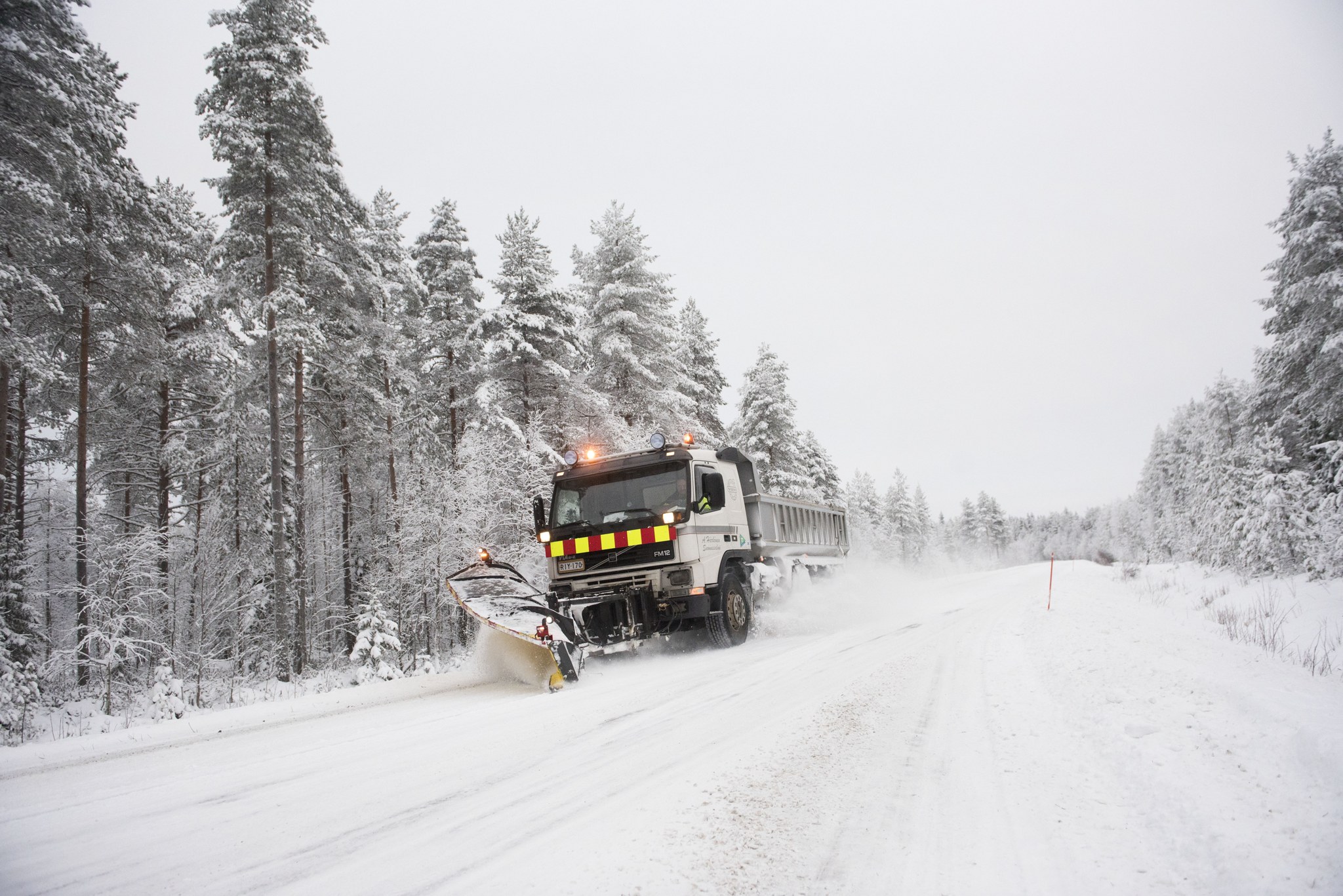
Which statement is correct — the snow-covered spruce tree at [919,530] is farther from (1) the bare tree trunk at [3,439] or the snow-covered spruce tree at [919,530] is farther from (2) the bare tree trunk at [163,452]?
(1) the bare tree trunk at [3,439]

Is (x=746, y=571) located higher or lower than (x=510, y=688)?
higher

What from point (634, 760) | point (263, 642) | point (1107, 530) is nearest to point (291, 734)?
point (634, 760)

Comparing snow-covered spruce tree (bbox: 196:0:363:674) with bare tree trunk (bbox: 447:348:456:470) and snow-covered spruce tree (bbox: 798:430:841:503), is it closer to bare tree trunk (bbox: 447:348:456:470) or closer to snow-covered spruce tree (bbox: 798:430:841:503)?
bare tree trunk (bbox: 447:348:456:470)

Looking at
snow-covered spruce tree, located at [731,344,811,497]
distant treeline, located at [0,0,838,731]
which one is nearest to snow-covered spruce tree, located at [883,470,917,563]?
snow-covered spruce tree, located at [731,344,811,497]

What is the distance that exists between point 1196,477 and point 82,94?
4762cm

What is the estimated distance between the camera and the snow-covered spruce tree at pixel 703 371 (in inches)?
1068

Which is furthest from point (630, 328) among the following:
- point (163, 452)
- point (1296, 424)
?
point (1296, 424)

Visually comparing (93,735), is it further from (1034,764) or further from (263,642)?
(263,642)

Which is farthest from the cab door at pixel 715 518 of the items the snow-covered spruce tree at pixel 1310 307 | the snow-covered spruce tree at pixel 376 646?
the snow-covered spruce tree at pixel 1310 307

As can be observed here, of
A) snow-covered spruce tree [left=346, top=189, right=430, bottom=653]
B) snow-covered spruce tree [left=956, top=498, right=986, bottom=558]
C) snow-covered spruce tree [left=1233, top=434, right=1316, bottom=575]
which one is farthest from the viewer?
snow-covered spruce tree [left=956, top=498, right=986, bottom=558]

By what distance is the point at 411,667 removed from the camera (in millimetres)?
12727

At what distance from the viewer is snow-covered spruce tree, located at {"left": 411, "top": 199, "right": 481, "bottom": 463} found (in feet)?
66.6

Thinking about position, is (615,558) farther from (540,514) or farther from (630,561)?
(540,514)

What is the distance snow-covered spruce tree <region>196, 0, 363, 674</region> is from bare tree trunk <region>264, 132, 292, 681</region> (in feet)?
0.07
